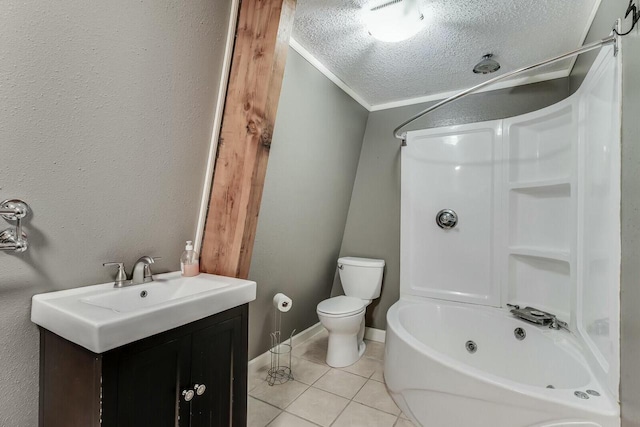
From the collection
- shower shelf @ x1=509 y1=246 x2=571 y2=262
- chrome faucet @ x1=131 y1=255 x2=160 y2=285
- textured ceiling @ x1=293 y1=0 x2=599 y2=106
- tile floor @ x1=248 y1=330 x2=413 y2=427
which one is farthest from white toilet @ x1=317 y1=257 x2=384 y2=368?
textured ceiling @ x1=293 y1=0 x2=599 y2=106

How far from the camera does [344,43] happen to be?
1.80 meters

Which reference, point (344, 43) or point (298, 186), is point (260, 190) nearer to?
point (298, 186)

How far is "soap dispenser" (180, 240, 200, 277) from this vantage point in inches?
55.3

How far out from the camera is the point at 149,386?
91cm

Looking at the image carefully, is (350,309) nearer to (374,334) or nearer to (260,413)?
(374,334)

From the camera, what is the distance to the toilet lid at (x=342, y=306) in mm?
2174

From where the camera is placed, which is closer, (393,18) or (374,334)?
(393,18)

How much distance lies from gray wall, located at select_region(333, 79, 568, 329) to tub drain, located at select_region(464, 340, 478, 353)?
0.66 m

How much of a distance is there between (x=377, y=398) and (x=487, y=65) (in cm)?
232

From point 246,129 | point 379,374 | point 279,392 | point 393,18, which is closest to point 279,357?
point 279,392

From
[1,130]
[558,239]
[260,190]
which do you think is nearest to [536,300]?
[558,239]

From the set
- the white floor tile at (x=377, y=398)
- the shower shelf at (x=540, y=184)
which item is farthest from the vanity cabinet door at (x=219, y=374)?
the shower shelf at (x=540, y=184)

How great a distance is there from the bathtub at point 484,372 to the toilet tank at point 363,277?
1.00ft

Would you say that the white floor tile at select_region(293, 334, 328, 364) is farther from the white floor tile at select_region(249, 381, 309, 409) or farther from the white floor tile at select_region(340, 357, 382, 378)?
the white floor tile at select_region(249, 381, 309, 409)
